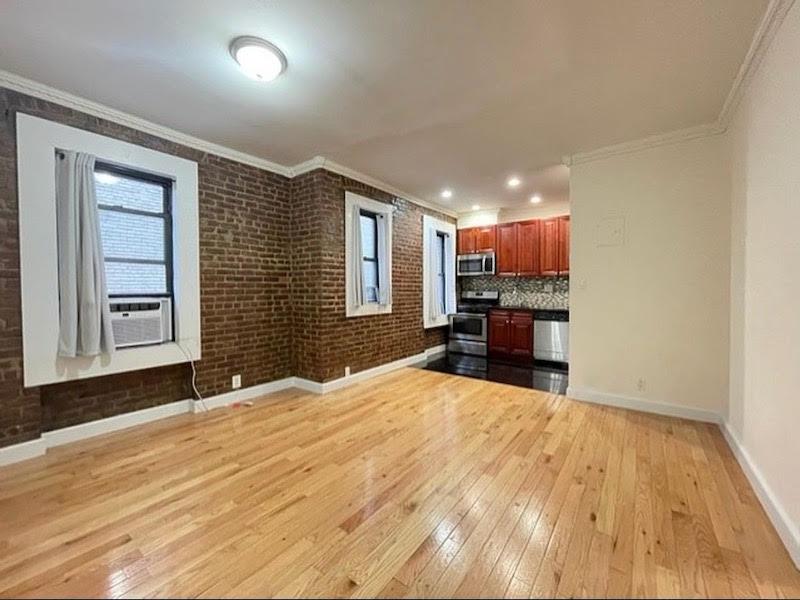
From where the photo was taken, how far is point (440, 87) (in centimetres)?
240

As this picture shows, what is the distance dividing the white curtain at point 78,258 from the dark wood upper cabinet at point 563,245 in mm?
5522

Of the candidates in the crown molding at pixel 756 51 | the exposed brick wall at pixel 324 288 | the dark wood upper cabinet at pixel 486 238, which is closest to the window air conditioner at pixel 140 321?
the exposed brick wall at pixel 324 288

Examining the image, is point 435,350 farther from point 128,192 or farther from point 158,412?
point 128,192

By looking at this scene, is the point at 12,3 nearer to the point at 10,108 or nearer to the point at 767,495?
the point at 10,108

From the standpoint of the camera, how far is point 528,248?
18.7 ft

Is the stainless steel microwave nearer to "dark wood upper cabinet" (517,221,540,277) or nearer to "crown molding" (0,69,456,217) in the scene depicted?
"dark wood upper cabinet" (517,221,540,277)

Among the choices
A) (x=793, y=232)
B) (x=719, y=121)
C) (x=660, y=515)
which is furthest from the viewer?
(x=719, y=121)

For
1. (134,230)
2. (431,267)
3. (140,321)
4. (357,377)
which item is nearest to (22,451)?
(140,321)

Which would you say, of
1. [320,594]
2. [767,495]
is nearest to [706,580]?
[767,495]

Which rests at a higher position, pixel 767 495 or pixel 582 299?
pixel 582 299

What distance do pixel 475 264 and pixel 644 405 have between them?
3.51 meters

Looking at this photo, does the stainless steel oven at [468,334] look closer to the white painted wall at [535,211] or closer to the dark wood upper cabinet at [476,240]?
the dark wood upper cabinet at [476,240]

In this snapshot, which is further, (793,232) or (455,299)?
(455,299)

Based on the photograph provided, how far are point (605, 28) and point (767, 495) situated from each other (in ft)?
8.62
